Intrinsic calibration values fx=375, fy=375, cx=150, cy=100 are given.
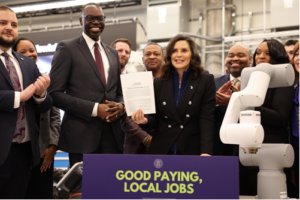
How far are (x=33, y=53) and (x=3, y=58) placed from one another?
32.9 inches

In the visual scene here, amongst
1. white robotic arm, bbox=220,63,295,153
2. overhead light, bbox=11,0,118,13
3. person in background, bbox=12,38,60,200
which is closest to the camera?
white robotic arm, bbox=220,63,295,153

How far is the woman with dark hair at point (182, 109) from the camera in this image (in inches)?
86.5

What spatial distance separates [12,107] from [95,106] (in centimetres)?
50

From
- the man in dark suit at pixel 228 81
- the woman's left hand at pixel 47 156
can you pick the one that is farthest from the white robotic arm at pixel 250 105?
the woman's left hand at pixel 47 156

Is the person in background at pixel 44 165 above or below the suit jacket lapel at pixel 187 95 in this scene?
below

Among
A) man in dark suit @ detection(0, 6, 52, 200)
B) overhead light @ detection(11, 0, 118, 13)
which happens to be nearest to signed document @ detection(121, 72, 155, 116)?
man in dark suit @ detection(0, 6, 52, 200)

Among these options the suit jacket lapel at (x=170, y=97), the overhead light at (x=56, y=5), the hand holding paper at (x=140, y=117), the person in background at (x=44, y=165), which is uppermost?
the overhead light at (x=56, y=5)

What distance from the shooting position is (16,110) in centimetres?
219

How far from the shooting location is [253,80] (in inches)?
55.3

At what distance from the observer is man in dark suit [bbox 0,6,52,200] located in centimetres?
210

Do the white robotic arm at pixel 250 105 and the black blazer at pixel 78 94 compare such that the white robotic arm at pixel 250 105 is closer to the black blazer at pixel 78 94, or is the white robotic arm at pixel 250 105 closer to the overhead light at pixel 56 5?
the black blazer at pixel 78 94

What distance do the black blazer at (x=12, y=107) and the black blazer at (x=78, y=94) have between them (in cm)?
13

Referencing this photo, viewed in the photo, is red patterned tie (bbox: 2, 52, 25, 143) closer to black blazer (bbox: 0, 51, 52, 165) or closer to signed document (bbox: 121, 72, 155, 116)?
black blazer (bbox: 0, 51, 52, 165)

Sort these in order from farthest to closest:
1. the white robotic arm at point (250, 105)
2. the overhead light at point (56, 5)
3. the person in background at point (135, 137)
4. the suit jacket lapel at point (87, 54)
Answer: the overhead light at point (56, 5) → the person in background at point (135, 137) → the suit jacket lapel at point (87, 54) → the white robotic arm at point (250, 105)
